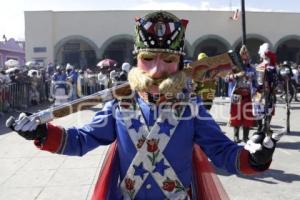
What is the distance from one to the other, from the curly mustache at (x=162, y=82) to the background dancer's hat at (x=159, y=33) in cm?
16

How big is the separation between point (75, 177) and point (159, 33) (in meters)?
4.02

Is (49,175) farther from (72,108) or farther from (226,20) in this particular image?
(226,20)

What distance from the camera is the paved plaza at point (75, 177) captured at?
5.52 m

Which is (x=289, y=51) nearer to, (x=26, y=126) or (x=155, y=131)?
(x=155, y=131)

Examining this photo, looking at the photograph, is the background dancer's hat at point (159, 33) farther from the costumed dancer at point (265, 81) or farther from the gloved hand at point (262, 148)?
the costumed dancer at point (265, 81)

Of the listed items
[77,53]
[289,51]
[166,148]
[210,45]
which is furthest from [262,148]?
[289,51]

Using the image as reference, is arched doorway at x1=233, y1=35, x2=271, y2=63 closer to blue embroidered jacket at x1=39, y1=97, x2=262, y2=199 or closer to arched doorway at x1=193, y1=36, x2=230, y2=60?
arched doorway at x1=193, y1=36, x2=230, y2=60

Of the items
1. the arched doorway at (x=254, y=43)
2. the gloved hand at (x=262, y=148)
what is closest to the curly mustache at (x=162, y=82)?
the gloved hand at (x=262, y=148)

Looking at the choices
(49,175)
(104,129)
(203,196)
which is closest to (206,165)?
(203,196)

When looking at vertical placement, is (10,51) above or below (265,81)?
above

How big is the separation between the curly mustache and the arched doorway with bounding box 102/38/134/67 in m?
32.3

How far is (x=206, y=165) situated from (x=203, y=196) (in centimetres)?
20

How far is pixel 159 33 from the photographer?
2.75m

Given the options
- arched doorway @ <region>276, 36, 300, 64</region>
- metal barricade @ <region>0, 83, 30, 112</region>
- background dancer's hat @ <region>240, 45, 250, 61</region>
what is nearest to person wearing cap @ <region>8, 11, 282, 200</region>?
background dancer's hat @ <region>240, 45, 250, 61</region>
